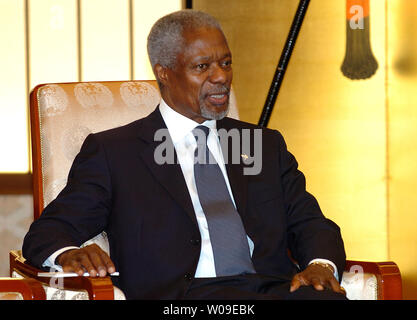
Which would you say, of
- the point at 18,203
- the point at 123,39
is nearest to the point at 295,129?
the point at 123,39

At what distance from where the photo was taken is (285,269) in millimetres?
2221

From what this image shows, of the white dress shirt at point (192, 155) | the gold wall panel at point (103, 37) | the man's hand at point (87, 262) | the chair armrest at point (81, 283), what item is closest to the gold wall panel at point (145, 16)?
the gold wall panel at point (103, 37)

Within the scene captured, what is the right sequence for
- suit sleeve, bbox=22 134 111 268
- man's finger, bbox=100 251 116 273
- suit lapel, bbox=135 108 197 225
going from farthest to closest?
suit lapel, bbox=135 108 197 225 → suit sleeve, bbox=22 134 111 268 → man's finger, bbox=100 251 116 273

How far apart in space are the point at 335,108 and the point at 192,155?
178 centimetres

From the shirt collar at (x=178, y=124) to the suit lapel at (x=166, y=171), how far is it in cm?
2

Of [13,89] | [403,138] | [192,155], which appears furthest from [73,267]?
[13,89]

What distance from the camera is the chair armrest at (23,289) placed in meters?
1.82

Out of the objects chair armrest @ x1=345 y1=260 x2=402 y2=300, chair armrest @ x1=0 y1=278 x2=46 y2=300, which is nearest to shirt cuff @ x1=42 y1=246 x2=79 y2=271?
chair armrest @ x1=0 y1=278 x2=46 y2=300

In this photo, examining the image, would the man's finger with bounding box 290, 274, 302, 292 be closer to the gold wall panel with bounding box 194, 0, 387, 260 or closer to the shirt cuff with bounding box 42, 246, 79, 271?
the shirt cuff with bounding box 42, 246, 79, 271

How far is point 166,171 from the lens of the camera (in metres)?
2.16

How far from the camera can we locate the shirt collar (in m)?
2.26
